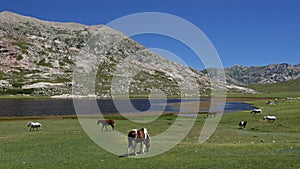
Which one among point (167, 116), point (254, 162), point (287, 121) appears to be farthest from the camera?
point (167, 116)

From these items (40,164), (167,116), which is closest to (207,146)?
(40,164)

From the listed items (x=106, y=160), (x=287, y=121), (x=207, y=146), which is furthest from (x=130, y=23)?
(x=287, y=121)

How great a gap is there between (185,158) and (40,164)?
1370 cm

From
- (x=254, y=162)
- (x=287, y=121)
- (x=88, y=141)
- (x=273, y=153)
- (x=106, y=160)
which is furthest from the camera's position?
(x=287, y=121)

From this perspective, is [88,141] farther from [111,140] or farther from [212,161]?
[212,161]

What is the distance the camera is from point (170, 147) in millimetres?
36219

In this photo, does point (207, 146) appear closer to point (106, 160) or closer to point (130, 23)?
point (106, 160)

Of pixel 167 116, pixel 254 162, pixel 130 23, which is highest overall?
pixel 130 23

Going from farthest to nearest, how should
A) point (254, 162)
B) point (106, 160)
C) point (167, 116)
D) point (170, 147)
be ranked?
point (167, 116)
point (170, 147)
point (106, 160)
point (254, 162)

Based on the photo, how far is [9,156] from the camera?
32688mm

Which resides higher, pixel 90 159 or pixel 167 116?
pixel 167 116

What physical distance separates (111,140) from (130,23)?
1984 centimetres

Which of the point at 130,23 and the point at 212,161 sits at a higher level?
the point at 130,23

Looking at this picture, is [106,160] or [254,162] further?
[106,160]
